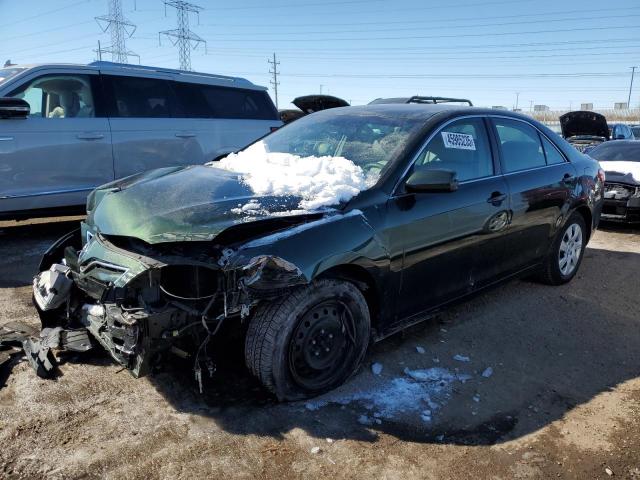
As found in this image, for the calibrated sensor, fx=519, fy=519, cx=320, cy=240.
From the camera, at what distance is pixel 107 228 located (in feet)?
9.98

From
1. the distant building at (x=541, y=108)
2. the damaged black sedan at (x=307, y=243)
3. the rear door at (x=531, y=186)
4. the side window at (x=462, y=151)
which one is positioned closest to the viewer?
the damaged black sedan at (x=307, y=243)

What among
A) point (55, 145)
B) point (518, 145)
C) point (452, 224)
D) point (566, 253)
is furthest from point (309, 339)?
point (55, 145)

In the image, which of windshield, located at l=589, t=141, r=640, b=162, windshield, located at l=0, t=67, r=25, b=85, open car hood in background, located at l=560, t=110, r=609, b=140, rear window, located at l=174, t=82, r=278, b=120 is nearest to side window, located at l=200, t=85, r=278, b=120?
rear window, located at l=174, t=82, r=278, b=120

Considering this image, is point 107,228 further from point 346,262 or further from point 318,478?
point 318,478

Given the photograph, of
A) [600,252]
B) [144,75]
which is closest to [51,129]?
[144,75]

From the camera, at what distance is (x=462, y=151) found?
12.7ft

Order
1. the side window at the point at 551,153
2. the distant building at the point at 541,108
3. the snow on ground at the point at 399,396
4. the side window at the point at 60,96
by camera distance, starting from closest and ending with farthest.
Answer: the snow on ground at the point at 399,396
the side window at the point at 551,153
the side window at the point at 60,96
the distant building at the point at 541,108

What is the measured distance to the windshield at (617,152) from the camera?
874 cm

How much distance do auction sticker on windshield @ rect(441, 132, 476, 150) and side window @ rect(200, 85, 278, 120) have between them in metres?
4.69

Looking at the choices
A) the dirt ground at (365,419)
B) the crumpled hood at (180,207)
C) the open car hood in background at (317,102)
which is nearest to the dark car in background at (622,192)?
the dirt ground at (365,419)

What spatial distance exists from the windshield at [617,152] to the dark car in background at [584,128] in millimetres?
3660

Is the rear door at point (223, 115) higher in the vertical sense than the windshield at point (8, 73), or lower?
lower

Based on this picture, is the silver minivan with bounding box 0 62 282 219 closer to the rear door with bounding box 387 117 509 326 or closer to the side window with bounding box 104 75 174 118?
the side window with bounding box 104 75 174 118

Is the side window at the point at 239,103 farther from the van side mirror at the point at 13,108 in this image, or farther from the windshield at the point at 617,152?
the windshield at the point at 617,152
